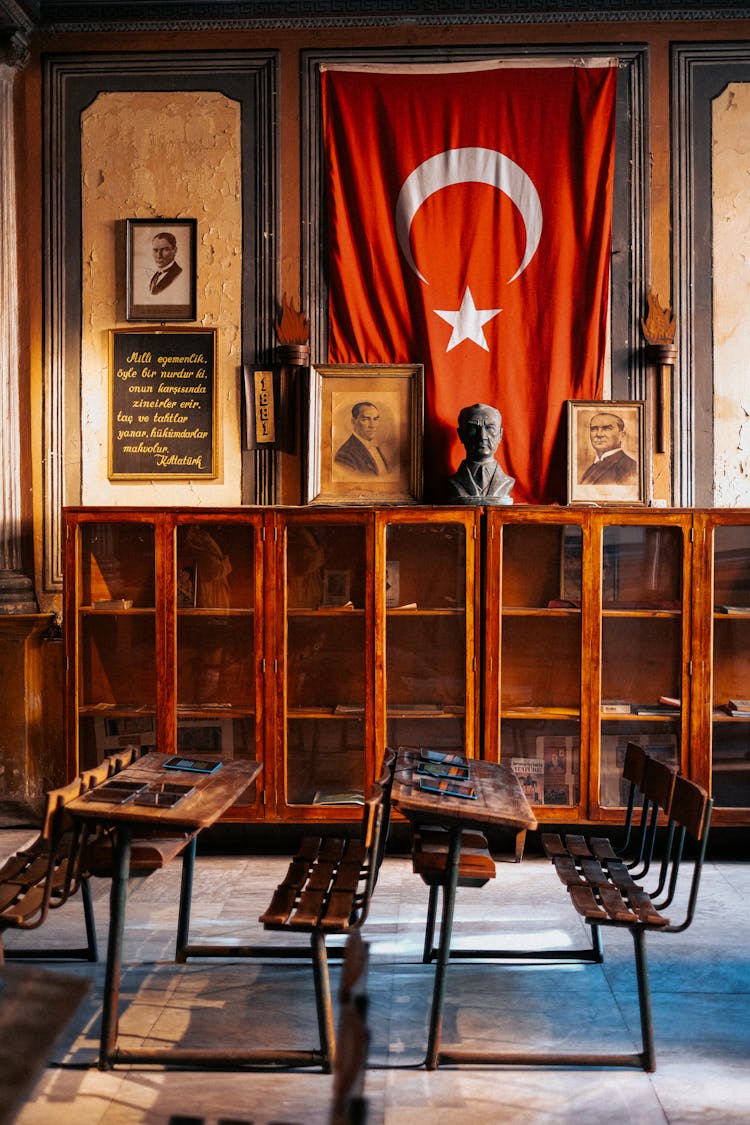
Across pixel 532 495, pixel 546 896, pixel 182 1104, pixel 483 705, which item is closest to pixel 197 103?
pixel 532 495

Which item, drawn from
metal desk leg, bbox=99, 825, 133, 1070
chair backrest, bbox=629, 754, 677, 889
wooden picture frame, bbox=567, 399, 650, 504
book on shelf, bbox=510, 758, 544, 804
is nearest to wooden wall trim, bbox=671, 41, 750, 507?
wooden picture frame, bbox=567, 399, 650, 504

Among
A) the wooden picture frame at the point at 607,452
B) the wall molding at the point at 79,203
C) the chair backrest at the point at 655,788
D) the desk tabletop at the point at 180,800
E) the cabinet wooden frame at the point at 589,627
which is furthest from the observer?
the wall molding at the point at 79,203

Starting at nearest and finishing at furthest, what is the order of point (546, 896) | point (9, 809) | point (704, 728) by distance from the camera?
point (546, 896) < point (704, 728) < point (9, 809)

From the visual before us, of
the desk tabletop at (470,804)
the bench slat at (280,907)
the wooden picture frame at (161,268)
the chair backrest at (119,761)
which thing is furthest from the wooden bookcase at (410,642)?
the bench slat at (280,907)

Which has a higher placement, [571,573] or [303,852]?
[571,573]

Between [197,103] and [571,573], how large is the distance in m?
3.29

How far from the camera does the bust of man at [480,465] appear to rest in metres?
4.85

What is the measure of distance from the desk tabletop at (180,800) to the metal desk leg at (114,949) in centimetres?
7

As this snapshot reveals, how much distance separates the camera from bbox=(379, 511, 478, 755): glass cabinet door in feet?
15.5

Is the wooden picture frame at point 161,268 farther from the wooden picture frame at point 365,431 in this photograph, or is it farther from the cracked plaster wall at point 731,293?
the cracked plaster wall at point 731,293

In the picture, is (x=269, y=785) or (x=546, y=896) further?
(x=269, y=785)

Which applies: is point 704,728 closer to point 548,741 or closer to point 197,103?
point 548,741

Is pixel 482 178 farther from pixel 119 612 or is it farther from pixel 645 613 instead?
pixel 119 612

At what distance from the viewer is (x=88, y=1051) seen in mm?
2932
